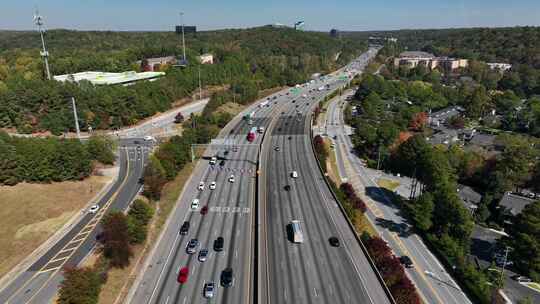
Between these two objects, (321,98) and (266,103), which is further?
(321,98)

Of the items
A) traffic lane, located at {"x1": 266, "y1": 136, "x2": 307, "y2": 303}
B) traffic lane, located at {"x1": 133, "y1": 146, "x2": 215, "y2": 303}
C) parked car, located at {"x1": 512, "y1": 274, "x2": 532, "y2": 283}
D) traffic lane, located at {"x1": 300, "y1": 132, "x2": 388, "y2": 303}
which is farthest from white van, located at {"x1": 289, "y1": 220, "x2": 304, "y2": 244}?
parked car, located at {"x1": 512, "y1": 274, "x2": 532, "y2": 283}

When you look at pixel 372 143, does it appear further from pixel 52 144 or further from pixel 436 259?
pixel 52 144

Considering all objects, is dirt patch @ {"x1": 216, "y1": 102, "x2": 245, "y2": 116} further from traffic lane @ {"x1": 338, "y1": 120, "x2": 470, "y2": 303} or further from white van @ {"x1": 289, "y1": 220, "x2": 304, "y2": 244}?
white van @ {"x1": 289, "y1": 220, "x2": 304, "y2": 244}

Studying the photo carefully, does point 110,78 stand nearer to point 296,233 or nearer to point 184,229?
point 184,229

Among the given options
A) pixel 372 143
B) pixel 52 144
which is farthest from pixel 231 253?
pixel 372 143

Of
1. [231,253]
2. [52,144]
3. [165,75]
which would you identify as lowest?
[231,253]

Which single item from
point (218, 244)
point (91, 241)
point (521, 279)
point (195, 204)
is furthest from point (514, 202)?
point (91, 241)

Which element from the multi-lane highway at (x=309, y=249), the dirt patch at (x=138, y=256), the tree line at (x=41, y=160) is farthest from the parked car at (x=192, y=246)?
the tree line at (x=41, y=160)
